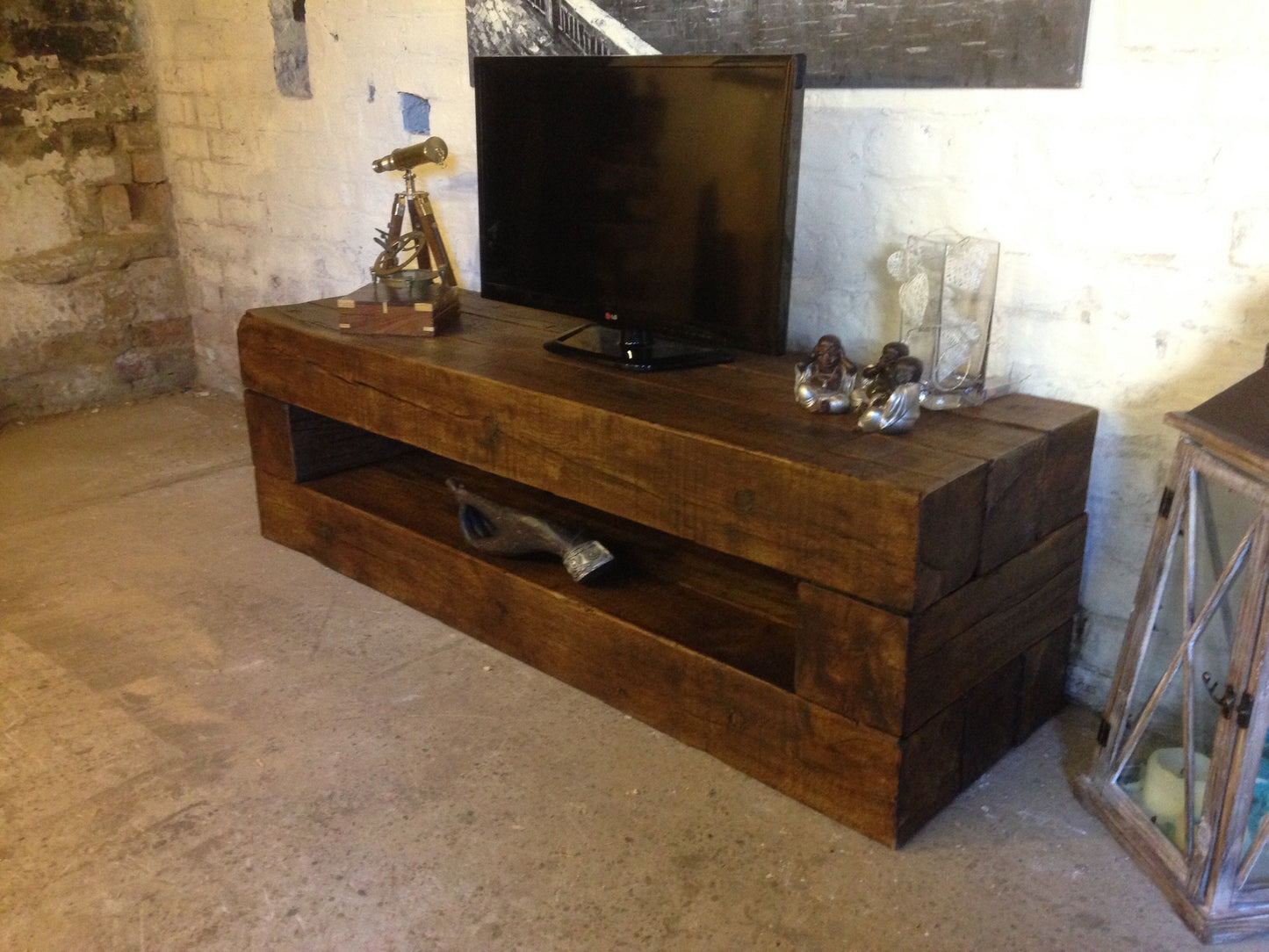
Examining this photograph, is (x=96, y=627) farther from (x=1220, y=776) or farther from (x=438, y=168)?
(x=1220, y=776)

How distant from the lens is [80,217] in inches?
148

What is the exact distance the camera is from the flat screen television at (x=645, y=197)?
1.90 metres

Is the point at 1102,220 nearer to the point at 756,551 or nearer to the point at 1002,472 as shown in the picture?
the point at 1002,472

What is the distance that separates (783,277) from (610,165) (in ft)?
1.48

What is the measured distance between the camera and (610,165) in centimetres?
215

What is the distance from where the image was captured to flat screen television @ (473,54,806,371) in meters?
1.90

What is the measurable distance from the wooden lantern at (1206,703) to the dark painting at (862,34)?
0.66m

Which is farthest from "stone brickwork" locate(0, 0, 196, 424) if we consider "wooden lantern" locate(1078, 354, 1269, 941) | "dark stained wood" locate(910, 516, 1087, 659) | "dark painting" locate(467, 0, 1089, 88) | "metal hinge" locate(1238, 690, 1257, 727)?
"metal hinge" locate(1238, 690, 1257, 727)

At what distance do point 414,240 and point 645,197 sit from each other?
78 cm

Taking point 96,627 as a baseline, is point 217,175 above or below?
above

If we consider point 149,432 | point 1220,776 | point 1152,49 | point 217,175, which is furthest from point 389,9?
point 1220,776

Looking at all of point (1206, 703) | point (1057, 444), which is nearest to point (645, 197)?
point (1057, 444)

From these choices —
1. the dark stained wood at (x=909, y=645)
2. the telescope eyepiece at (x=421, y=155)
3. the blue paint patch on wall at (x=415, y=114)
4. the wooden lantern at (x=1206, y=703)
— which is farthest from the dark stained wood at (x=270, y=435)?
the wooden lantern at (x=1206, y=703)

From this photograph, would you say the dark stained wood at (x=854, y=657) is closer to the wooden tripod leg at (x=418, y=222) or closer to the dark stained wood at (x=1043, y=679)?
the dark stained wood at (x=1043, y=679)
